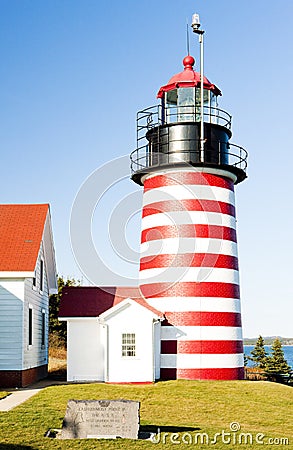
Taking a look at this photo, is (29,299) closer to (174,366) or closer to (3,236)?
(3,236)

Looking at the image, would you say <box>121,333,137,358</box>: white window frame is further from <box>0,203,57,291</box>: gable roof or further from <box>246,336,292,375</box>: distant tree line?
<box>246,336,292,375</box>: distant tree line

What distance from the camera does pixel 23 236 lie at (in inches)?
959

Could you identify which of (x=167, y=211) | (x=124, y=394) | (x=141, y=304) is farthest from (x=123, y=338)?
(x=167, y=211)

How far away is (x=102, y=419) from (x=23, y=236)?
11.1 m

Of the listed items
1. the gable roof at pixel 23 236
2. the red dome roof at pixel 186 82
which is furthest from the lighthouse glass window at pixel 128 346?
the red dome roof at pixel 186 82

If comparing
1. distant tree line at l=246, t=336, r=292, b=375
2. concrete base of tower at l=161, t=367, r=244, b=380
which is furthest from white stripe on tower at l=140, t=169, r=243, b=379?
distant tree line at l=246, t=336, r=292, b=375

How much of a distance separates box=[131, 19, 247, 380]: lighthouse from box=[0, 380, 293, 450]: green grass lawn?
126 cm

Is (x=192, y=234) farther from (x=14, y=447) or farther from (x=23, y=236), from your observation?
(x=14, y=447)

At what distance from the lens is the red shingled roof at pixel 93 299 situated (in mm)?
23953

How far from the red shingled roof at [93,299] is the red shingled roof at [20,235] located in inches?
91.9

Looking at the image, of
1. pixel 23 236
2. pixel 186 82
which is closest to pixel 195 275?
pixel 23 236

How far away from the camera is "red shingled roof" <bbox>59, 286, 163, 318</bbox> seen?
24.0 meters

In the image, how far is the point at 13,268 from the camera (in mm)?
22484

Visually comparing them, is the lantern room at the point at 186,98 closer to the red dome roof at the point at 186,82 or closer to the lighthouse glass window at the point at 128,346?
the red dome roof at the point at 186,82
